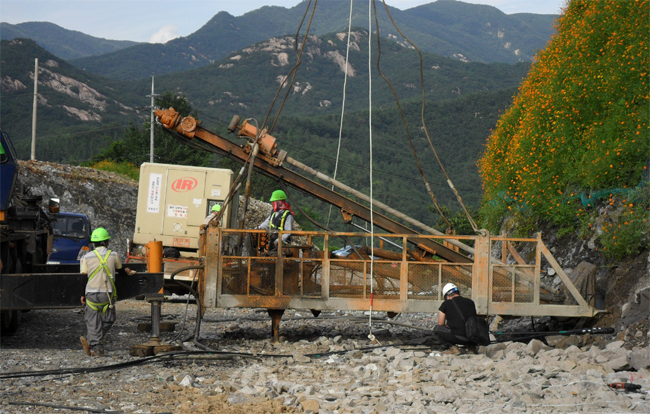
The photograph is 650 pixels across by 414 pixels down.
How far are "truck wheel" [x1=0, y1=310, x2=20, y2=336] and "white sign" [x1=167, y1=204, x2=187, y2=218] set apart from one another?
7252 mm

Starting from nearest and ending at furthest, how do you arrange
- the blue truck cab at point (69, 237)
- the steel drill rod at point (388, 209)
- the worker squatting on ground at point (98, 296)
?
the worker squatting on ground at point (98, 296) < the steel drill rod at point (388, 209) < the blue truck cab at point (69, 237)

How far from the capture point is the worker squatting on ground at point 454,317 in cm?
940

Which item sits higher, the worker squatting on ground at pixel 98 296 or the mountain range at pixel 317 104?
the mountain range at pixel 317 104

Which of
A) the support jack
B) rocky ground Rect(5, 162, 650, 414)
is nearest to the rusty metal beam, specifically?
rocky ground Rect(5, 162, 650, 414)

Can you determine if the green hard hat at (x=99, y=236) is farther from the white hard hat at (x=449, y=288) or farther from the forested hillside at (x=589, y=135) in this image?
the forested hillside at (x=589, y=135)

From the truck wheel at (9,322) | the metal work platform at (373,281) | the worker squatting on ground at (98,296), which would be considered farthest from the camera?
the metal work platform at (373,281)

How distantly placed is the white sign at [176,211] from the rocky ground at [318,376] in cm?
594

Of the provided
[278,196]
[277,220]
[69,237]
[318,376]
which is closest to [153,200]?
[69,237]

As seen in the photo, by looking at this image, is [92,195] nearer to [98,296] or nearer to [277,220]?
[277,220]

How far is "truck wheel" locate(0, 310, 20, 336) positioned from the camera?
9.92 m

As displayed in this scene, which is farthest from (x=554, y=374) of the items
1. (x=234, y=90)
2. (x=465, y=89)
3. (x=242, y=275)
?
(x=234, y=90)

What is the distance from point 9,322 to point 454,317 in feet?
21.6

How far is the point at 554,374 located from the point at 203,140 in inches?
256

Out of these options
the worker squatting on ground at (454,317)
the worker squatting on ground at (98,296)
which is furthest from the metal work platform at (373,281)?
the worker squatting on ground at (98,296)
